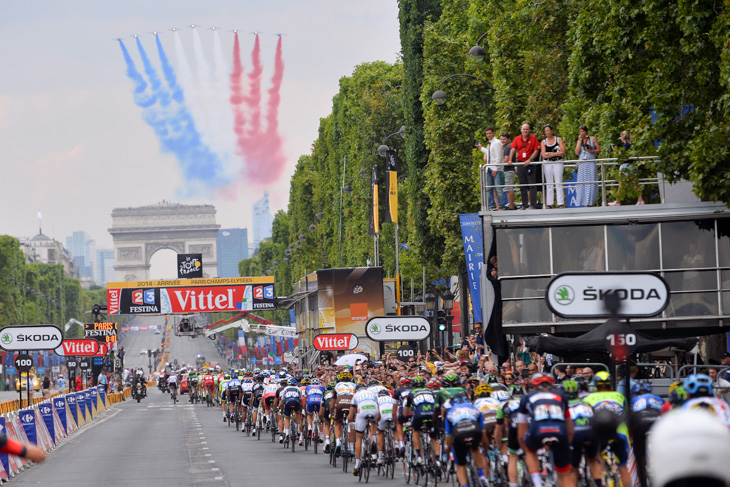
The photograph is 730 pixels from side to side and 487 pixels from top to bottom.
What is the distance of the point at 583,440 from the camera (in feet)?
44.4

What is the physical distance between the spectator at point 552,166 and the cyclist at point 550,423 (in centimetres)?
1216

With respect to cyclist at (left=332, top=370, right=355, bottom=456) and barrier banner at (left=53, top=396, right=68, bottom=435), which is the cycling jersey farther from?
barrier banner at (left=53, top=396, right=68, bottom=435)

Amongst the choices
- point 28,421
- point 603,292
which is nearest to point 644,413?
point 603,292

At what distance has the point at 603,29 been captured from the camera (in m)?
25.0

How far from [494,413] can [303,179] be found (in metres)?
85.7

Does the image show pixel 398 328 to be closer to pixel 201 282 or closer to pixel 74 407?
pixel 74 407

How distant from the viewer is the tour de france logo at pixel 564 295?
39.7 ft

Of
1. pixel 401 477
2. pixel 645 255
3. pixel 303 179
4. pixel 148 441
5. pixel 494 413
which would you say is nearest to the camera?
pixel 494 413

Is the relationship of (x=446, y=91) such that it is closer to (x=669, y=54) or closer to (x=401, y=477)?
(x=669, y=54)

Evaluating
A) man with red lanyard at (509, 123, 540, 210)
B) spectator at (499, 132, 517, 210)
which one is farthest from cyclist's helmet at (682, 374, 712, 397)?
spectator at (499, 132, 517, 210)

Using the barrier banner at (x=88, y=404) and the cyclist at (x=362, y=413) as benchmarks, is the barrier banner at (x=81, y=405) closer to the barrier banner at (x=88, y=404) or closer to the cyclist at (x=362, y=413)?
the barrier banner at (x=88, y=404)

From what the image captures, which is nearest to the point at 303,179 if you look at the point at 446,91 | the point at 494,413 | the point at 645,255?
the point at 446,91

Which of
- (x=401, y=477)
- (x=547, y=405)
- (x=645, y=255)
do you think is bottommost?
(x=401, y=477)

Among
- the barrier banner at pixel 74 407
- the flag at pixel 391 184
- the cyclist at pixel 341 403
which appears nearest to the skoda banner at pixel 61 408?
the barrier banner at pixel 74 407
